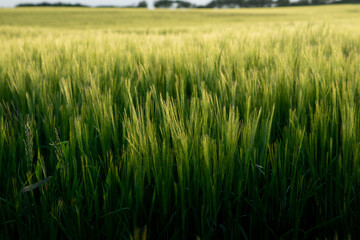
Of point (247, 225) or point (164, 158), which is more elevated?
point (164, 158)

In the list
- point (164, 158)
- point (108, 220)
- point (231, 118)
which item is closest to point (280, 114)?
point (231, 118)

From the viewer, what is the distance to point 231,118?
21.2 inches

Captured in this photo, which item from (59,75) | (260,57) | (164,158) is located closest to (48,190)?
(164,158)

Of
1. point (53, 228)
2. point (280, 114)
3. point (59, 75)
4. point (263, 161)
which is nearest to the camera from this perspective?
point (53, 228)

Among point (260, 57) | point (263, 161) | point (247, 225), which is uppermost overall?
point (260, 57)

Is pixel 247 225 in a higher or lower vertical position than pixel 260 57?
lower

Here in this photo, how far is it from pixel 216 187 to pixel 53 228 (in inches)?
11.0

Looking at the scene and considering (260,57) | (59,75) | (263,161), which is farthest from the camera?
(260,57)

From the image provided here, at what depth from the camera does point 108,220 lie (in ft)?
1.61

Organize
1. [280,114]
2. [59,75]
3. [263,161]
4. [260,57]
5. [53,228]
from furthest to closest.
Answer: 1. [260,57]
2. [59,75]
3. [280,114]
4. [263,161]
5. [53,228]

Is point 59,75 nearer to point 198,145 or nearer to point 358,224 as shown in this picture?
point 198,145

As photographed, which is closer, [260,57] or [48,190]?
[48,190]

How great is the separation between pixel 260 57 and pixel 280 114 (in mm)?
579

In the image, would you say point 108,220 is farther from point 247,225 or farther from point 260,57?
point 260,57
